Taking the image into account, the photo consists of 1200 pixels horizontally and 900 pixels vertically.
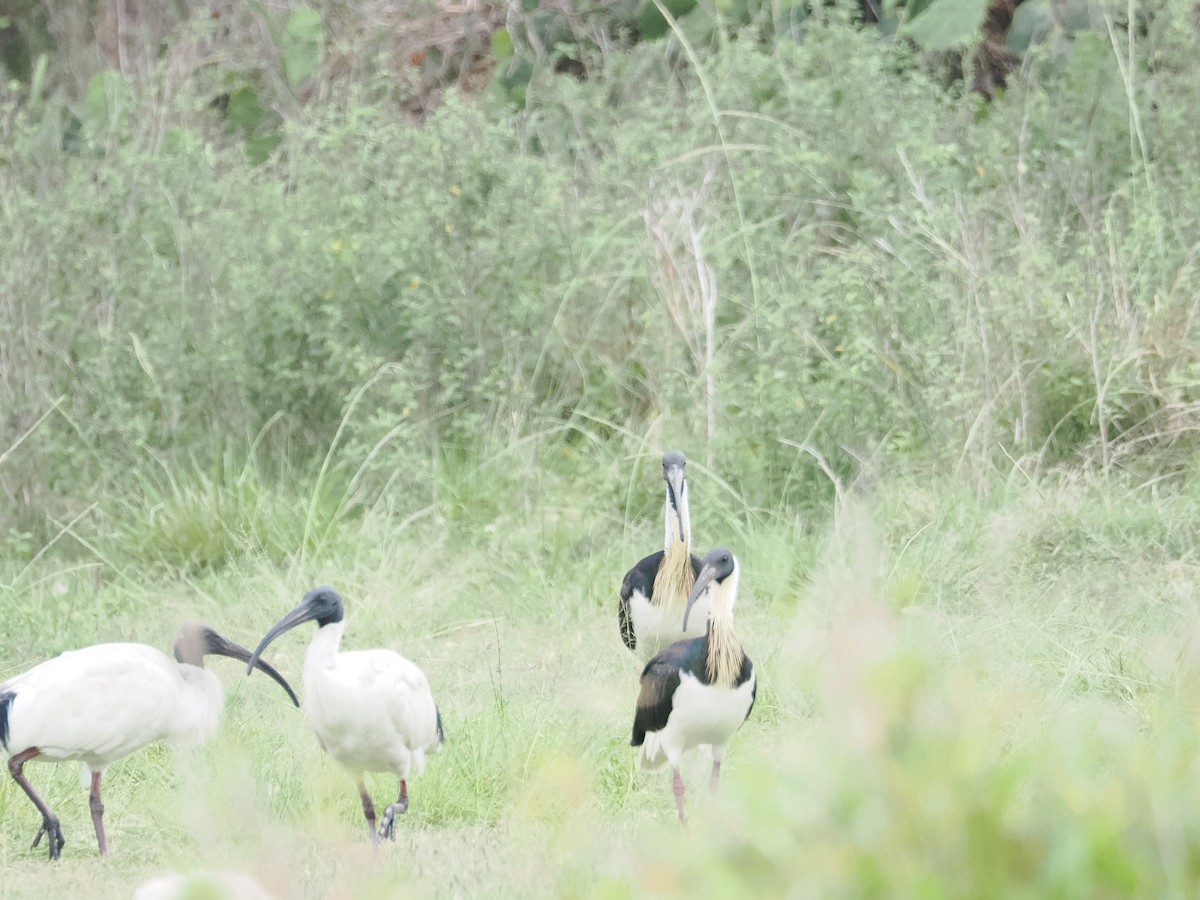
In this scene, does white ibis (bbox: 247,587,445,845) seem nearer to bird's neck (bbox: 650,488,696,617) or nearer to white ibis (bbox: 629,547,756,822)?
white ibis (bbox: 629,547,756,822)

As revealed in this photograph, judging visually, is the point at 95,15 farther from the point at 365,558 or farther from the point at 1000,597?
the point at 1000,597

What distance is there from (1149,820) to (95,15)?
15.9 metres

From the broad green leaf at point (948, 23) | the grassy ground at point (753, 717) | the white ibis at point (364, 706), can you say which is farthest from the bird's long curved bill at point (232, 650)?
the broad green leaf at point (948, 23)

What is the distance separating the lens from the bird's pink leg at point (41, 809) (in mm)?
4848

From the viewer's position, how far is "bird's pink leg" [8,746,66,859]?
15.9 ft

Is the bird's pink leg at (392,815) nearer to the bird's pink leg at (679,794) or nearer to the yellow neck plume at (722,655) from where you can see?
the bird's pink leg at (679,794)

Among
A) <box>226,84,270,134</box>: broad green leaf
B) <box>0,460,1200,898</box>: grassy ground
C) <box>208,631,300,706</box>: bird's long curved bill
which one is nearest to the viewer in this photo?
<box>0,460,1200,898</box>: grassy ground

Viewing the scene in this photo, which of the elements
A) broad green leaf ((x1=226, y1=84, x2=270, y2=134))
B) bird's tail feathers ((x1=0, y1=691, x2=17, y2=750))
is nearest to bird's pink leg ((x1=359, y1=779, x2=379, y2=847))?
bird's tail feathers ((x1=0, y1=691, x2=17, y2=750))

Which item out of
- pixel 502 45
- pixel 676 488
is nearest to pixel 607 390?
pixel 676 488

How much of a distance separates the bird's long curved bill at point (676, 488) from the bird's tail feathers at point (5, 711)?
2.43 metres

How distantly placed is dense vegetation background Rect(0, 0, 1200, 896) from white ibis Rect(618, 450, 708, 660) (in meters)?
0.24

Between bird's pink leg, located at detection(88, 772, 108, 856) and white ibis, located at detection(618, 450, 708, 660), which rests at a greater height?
bird's pink leg, located at detection(88, 772, 108, 856)

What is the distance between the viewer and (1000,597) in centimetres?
675

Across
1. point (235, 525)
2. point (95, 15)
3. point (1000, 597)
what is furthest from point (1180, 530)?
point (95, 15)
